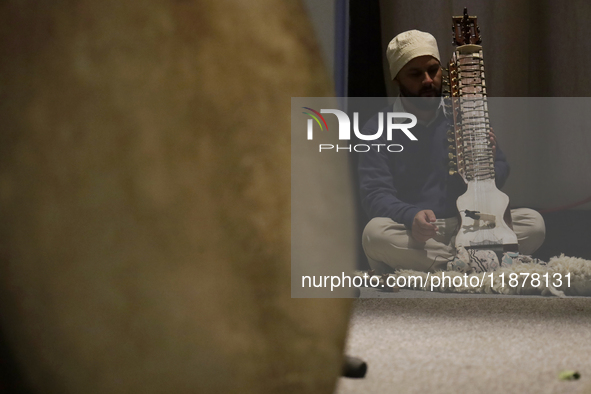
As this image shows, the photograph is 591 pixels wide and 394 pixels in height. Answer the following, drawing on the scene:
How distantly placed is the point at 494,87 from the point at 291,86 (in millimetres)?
2055

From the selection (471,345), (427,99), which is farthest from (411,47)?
(471,345)

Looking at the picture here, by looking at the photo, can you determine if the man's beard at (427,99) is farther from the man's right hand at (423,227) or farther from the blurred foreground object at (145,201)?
the blurred foreground object at (145,201)

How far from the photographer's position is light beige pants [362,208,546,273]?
1.38 metres

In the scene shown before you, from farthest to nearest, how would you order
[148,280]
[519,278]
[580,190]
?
[580,190]
[519,278]
[148,280]

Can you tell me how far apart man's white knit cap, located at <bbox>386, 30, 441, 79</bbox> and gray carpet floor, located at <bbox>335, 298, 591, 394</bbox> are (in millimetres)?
814

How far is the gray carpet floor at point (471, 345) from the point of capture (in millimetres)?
474

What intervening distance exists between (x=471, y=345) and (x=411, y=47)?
111cm

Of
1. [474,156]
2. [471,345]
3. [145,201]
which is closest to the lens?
[145,201]

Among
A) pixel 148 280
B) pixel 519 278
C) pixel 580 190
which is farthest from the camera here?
pixel 580 190

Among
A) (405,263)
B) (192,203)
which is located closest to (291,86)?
(192,203)

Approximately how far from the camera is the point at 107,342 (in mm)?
126

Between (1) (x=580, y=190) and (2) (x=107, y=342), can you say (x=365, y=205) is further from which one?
(2) (x=107, y=342)

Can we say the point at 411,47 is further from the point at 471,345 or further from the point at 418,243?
the point at 471,345

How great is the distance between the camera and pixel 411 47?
153 cm
